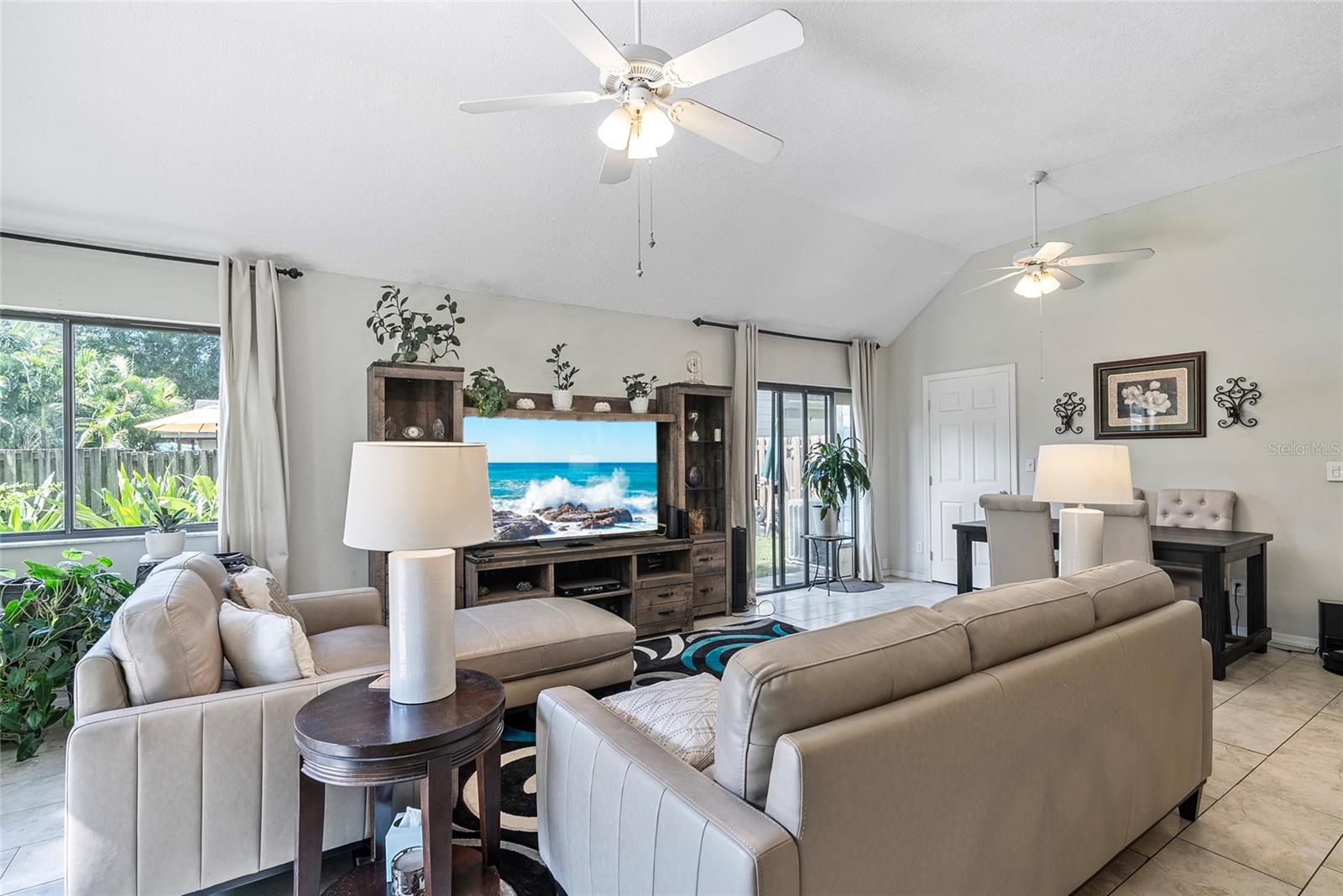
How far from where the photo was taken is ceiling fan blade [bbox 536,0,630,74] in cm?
175

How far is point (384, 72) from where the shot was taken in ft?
10.0

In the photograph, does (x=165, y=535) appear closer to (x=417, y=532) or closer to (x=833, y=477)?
(x=417, y=532)

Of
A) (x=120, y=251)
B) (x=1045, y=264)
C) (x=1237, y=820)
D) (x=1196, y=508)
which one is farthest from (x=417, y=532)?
(x=1196, y=508)

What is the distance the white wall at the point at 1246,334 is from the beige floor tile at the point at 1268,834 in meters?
2.69

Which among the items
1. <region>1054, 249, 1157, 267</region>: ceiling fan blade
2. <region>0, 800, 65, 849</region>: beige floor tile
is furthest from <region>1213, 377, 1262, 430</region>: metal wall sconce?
<region>0, 800, 65, 849</region>: beige floor tile

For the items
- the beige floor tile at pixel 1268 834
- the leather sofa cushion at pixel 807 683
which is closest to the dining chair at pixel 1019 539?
the beige floor tile at pixel 1268 834

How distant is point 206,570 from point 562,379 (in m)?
2.75

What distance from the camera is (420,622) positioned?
1.71m

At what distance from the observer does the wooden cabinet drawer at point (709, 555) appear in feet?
16.2

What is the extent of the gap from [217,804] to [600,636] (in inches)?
60.6

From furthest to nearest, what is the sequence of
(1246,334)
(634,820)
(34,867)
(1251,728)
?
(1246,334)
(1251,728)
(34,867)
(634,820)

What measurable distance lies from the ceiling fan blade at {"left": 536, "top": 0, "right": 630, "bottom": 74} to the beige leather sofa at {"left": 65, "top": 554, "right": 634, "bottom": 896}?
1935 millimetres

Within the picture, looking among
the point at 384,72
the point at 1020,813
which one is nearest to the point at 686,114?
the point at 384,72

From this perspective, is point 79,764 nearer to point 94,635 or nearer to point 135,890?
point 135,890
